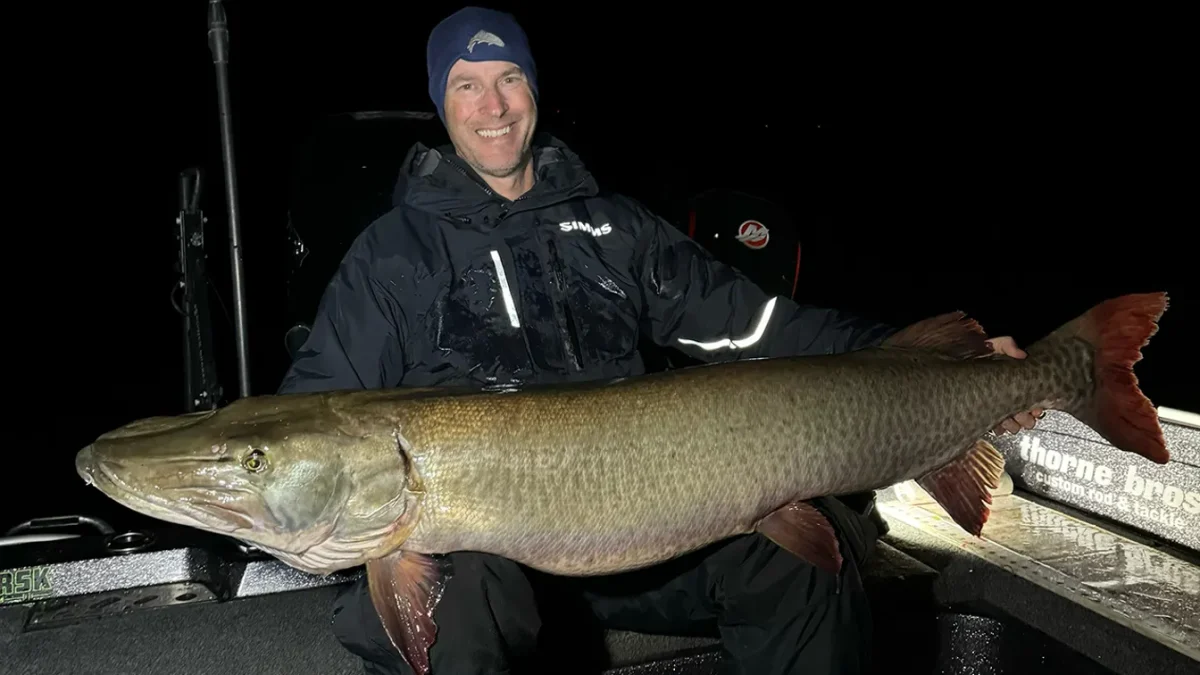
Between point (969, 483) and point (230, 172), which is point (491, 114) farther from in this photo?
point (969, 483)

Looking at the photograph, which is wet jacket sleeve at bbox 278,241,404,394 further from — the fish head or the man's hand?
the man's hand

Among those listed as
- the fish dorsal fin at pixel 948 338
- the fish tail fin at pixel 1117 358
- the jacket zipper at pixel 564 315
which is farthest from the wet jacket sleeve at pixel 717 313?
the fish tail fin at pixel 1117 358

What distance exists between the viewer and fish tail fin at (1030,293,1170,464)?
255 centimetres

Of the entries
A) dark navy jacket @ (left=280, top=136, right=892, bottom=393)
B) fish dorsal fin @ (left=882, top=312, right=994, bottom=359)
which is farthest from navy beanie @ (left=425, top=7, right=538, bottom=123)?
fish dorsal fin @ (left=882, top=312, right=994, bottom=359)

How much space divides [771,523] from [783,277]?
2.04 m

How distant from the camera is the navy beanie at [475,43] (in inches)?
124

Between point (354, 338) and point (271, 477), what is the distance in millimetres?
670

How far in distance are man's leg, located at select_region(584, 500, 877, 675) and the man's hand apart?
1.78 ft

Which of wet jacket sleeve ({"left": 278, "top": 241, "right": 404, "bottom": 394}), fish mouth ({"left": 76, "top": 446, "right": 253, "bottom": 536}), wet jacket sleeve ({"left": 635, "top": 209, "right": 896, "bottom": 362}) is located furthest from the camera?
wet jacket sleeve ({"left": 635, "top": 209, "right": 896, "bottom": 362})

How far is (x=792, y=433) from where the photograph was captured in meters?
2.30

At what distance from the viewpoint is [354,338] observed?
262 centimetres

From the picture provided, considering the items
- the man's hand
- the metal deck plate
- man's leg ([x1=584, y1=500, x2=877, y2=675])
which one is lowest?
the metal deck plate

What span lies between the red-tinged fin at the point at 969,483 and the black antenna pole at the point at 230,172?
2.89 metres

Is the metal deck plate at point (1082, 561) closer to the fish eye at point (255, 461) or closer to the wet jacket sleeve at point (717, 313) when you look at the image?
the wet jacket sleeve at point (717, 313)
